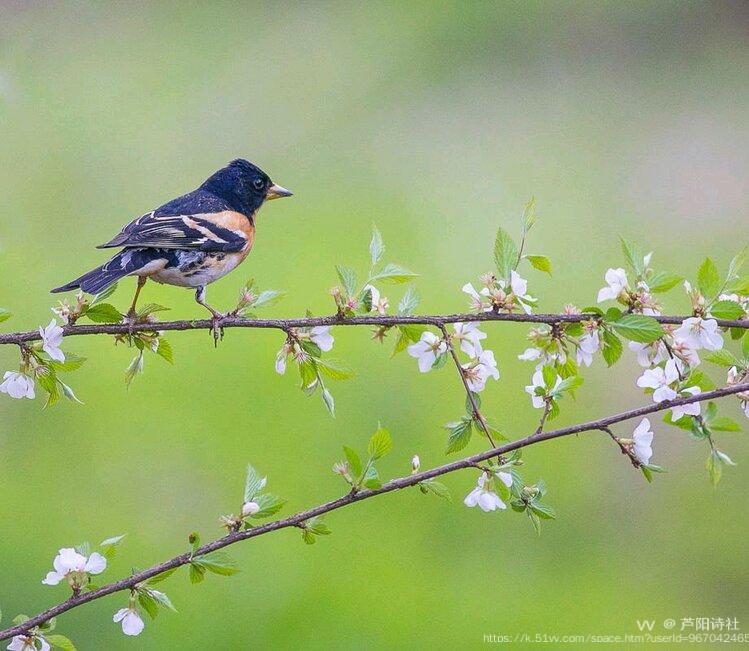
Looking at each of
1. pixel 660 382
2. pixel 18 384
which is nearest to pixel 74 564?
A: pixel 18 384

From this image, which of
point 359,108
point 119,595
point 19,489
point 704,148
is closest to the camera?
point 119,595

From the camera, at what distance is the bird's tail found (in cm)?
231

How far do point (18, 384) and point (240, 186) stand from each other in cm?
171

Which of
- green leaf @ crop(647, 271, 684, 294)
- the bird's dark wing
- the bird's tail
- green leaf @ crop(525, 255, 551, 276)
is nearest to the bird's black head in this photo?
the bird's dark wing

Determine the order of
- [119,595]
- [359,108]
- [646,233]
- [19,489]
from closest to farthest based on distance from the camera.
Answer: [119,595], [19,489], [646,233], [359,108]

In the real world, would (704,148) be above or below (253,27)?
below

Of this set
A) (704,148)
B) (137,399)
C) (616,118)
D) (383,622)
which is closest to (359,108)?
(616,118)

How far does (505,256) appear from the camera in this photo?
212 cm

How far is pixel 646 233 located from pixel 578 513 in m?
2.83

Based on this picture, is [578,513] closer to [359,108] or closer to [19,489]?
[19,489]

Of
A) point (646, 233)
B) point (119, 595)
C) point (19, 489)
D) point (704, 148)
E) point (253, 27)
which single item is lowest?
point (119, 595)

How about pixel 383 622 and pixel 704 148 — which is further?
pixel 704 148

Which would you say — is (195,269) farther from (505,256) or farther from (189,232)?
(505,256)

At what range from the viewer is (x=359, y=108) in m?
8.16
